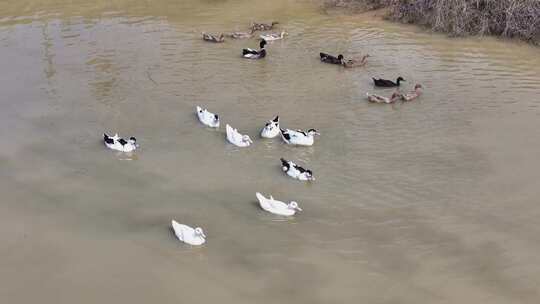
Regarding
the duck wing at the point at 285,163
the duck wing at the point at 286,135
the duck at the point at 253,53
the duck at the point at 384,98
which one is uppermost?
the duck at the point at 253,53

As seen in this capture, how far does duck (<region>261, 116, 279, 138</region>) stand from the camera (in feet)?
34.9

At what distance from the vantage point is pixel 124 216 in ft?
28.1

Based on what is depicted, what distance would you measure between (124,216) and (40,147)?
9.37ft

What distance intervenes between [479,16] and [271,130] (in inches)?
327

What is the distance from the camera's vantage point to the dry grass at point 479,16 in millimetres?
15578

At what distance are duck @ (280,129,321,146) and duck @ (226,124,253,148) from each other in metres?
0.62

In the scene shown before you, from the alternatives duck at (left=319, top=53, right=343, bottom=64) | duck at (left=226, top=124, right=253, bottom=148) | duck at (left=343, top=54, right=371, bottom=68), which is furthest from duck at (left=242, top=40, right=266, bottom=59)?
duck at (left=226, top=124, right=253, bottom=148)

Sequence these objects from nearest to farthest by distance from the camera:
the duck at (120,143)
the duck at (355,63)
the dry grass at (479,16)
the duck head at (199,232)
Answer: the duck head at (199,232), the duck at (120,143), the duck at (355,63), the dry grass at (479,16)

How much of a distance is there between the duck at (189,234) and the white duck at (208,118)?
11.1 ft

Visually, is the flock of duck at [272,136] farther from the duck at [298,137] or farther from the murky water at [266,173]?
the murky water at [266,173]

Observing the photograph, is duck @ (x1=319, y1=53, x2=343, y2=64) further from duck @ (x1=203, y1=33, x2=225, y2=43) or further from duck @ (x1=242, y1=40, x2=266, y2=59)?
duck @ (x1=203, y1=33, x2=225, y2=43)

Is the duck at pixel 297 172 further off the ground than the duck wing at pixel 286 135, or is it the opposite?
the duck wing at pixel 286 135

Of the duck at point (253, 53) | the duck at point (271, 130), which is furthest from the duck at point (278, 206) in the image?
the duck at point (253, 53)

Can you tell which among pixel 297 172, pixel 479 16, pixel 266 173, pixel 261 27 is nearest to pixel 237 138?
pixel 266 173
